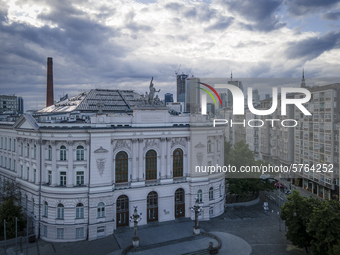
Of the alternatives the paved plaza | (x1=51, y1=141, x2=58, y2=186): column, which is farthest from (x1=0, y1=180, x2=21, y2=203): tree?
(x1=51, y1=141, x2=58, y2=186): column

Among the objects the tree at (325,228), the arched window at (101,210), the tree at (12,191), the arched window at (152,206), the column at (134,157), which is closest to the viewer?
the tree at (325,228)

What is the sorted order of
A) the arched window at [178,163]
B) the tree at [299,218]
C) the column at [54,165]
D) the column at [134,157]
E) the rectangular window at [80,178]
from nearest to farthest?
the tree at [299,218] → the column at [54,165] → the rectangular window at [80,178] → the column at [134,157] → the arched window at [178,163]

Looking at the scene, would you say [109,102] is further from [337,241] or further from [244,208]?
[337,241]

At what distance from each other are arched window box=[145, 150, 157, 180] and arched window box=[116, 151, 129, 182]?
11.7ft

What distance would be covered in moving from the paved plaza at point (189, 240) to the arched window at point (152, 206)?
1211mm

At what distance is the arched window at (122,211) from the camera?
141ft

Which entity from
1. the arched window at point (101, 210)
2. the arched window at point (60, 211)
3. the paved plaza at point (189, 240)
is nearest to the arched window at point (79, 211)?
the arched window at point (60, 211)

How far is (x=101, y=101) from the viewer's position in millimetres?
57188

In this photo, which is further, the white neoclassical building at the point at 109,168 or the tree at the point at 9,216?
the white neoclassical building at the point at 109,168

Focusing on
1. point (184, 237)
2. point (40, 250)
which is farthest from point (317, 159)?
point (40, 250)

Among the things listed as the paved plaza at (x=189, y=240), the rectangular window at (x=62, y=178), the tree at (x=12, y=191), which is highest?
the rectangular window at (x=62, y=178)

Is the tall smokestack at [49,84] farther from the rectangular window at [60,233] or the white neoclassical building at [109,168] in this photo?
the rectangular window at [60,233]

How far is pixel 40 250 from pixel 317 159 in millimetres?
54759

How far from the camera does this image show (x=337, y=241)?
1156 inches
